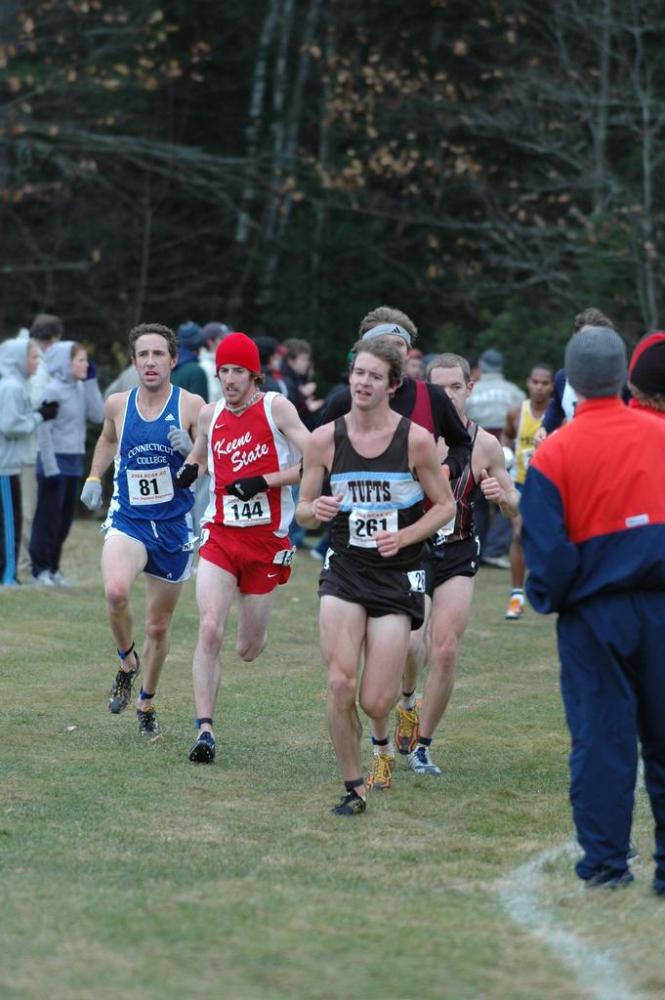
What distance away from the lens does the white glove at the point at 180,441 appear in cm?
962

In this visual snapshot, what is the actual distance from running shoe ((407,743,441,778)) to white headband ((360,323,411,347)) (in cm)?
210

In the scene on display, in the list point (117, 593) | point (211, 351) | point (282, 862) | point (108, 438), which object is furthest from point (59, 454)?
point (282, 862)

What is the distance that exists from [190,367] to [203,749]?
918 centimetres

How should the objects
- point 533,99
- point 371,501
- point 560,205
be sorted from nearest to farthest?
1. point 371,501
2. point 533,99
3. point 560,205

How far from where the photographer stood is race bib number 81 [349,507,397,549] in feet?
25.3

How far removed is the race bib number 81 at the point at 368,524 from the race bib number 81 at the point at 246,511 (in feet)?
4.91

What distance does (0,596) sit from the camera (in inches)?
601

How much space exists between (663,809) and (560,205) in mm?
23182

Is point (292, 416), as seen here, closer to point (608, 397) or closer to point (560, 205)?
point (608, 397)

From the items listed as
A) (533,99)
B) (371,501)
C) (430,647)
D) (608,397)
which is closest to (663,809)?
(608,397)

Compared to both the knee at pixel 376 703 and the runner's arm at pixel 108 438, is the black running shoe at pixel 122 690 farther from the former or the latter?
the knee at pixel 376 703

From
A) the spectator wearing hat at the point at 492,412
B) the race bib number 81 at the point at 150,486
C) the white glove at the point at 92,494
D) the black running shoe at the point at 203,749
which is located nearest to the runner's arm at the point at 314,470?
the black running shoe at the point at 203,749

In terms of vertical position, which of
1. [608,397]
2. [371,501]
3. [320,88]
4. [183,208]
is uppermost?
[320,88]

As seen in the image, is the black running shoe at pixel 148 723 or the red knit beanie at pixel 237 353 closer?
the red knit beanie at pixel 237 353
